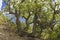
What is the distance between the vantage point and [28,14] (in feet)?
53.7

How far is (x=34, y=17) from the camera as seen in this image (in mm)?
16219

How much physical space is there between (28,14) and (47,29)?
174 cm

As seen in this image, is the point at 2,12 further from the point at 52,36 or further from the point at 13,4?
the point at 52,36

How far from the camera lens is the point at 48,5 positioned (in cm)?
1562

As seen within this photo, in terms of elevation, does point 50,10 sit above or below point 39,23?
above

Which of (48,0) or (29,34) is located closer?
(48,0)

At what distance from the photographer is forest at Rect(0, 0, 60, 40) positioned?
614 inches

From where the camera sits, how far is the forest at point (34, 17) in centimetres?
1559

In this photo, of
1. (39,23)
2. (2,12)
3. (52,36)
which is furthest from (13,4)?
(52,36)

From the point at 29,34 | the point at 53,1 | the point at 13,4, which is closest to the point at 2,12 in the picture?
the point at 13,4

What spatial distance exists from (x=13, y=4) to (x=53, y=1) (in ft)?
9.27

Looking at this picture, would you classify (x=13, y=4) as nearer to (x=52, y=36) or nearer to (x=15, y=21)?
(x=15, y=21)

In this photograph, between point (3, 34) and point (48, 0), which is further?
point (3, 34)

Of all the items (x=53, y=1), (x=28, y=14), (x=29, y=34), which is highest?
(x=53, y=1)
